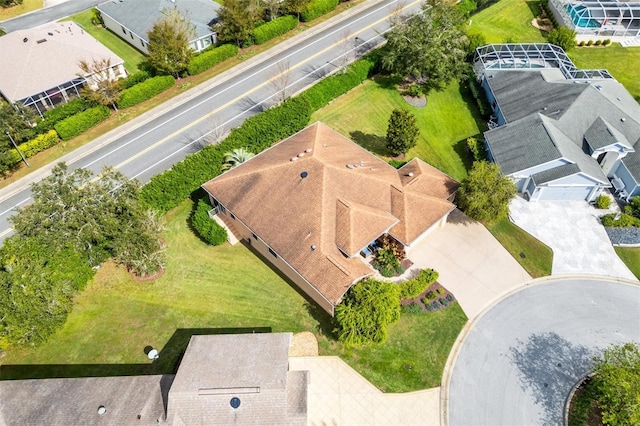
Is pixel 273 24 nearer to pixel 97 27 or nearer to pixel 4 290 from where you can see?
pixel 97 27

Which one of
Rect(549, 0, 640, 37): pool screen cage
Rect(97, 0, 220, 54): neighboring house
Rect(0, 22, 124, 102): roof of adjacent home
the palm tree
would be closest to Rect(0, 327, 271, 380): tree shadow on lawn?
the palm tree

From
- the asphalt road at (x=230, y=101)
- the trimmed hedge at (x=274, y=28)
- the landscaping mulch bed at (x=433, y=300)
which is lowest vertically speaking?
the landscaping mulch bed at (x=433, y=300)

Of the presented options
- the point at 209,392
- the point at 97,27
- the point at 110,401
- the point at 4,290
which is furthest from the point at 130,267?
the point at 97,27

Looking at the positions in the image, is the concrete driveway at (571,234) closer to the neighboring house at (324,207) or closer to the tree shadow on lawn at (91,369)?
the neighboring house at (324,207)

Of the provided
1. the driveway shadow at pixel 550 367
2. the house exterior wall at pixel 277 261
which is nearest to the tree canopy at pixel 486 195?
the driveway shadow at pixel 550 367

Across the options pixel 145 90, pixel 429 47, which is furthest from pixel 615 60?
pixel 145 90

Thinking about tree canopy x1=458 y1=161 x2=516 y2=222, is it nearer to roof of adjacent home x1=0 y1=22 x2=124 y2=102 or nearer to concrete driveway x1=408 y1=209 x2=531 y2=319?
concrete driveway x1=408 y1=209 x2=531 y2=319

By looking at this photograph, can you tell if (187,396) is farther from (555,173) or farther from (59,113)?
(59,113)
